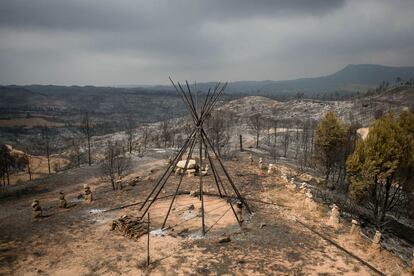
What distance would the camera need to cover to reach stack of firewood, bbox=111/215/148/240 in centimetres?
1255

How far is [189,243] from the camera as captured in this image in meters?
11.9

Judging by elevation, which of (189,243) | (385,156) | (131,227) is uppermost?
(385,156)

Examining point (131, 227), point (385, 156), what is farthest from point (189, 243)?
point (385, 156)

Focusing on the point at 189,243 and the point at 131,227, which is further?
the point at 131,227

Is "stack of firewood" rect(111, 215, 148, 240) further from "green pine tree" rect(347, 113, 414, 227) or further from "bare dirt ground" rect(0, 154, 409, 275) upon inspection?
"green pine tree" rect(347, 113, 414, 227)

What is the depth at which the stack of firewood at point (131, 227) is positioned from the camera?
41.2ft

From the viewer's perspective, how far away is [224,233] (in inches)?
502

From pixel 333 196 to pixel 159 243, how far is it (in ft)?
57.8

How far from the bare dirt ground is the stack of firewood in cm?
33

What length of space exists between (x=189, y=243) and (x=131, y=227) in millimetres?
2799

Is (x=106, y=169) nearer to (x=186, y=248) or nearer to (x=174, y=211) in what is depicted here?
(x=174, y=211)

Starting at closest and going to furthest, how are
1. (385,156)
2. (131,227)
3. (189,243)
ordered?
1. (189,243)
2. (131,227)
3. (385,156)

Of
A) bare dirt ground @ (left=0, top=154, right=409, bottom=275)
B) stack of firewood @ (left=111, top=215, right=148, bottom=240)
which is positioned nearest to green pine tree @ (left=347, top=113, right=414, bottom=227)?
bare dirt ground @ (left=0, top=154, right=409, bottom=275)

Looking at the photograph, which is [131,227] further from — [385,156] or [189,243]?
[385,156]
